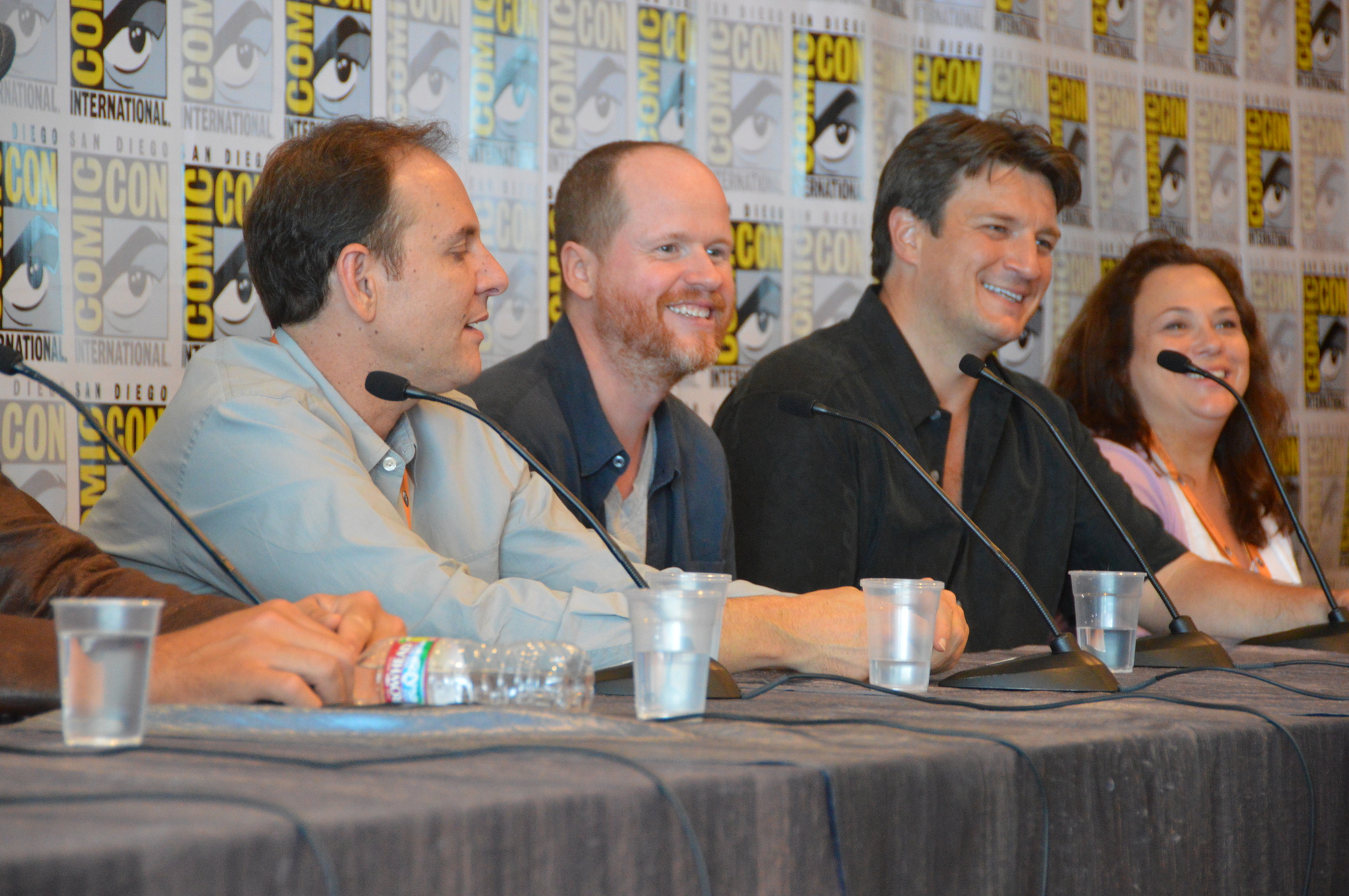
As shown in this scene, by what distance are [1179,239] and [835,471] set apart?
1.89m

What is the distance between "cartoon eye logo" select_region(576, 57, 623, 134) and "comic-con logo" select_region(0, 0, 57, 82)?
1.01 metres

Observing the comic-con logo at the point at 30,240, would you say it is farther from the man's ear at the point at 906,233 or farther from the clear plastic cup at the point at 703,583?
the man's ear at the point at 906,233

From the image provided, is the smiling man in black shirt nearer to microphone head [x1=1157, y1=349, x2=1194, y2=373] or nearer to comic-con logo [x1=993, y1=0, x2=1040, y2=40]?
microphone head [x1=1157, y1=349, x2=1194, y2=373]

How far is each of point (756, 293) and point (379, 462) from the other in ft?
4.82

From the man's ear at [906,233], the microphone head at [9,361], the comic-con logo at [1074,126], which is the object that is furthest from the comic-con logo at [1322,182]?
the microphone head at [9,361]

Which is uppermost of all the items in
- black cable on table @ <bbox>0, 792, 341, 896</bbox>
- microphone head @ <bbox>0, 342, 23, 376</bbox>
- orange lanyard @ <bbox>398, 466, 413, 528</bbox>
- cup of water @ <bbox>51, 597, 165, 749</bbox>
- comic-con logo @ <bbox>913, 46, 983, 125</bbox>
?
comic-con logo @ <bbox>913, 46, 983, 125</bbox>

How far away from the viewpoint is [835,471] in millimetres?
2316

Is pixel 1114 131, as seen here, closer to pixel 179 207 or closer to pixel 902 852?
pixel 179 207

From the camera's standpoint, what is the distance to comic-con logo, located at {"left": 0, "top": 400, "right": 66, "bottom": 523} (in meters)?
2.14

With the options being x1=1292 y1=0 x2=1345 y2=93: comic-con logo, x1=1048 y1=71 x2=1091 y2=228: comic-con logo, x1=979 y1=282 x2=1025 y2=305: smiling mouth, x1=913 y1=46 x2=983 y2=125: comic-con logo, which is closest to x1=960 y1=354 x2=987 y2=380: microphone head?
x1=979 y1=282 x2=1025 y2=305: smiling mouth

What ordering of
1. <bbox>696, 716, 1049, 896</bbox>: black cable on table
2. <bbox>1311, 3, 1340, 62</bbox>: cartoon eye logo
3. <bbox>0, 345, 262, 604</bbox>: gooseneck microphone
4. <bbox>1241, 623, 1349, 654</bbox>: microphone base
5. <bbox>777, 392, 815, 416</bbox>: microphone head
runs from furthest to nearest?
<bbox>1311, 3, 1340, 62</bbox>: cartoon eye logo → <bbox>1241, 623, 1349, 654</bbox>: microphone base → <bbox>777, 392, 815, 416</bbox>: microphone head → <bbox>0, 345, 262, 604</bbox>: gooseneck microphone → <bbox>696, 716, 1049, 896</bbox>: black cable on table

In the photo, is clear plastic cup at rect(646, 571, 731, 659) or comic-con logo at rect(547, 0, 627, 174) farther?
comic-con logo at rect(547, 0, 627, 174)

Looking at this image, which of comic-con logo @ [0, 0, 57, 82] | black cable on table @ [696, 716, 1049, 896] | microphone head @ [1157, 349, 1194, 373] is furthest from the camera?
microphone head @ [1157, 349, 1194, 373]

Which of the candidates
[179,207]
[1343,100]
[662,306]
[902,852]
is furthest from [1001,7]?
[902,852]
